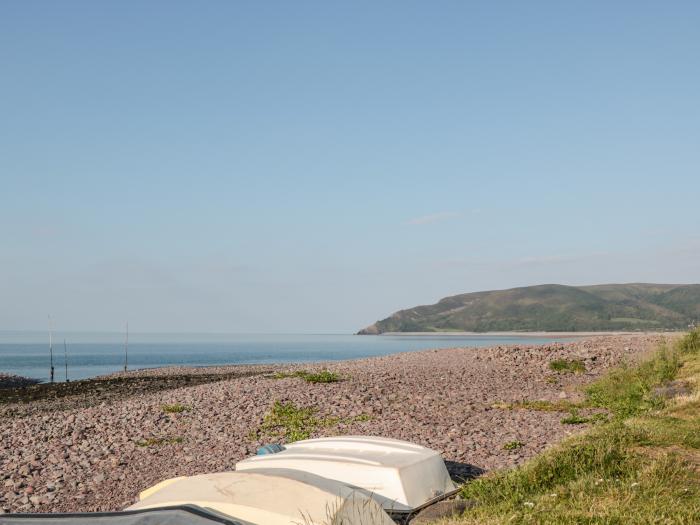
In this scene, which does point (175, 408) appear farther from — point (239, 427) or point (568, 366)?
point (568, 366)

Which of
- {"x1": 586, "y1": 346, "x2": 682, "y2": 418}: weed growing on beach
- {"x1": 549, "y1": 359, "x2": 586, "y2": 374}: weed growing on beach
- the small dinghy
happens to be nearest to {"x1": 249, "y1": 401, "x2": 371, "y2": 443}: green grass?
the small dinghy

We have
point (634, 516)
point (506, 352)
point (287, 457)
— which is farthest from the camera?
point (506, 352)

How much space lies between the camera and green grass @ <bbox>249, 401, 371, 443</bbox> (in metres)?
14.4

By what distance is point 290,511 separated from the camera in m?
6.08

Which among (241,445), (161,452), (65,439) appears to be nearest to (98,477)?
(161,452)

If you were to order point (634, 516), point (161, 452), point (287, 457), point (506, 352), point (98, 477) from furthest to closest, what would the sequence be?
1. point (506, 352)
2. point (161, 452)
3. point (98, 477)
4. point (287, 457)
5. point (634, 516)

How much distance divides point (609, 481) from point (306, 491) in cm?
347

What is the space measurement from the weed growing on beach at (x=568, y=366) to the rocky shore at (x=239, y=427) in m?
0.50

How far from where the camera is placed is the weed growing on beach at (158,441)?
14.3m

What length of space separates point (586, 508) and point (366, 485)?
8.59 feet

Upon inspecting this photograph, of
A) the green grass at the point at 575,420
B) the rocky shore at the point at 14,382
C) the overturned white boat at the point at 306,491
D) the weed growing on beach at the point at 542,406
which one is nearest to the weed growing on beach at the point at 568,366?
the weed growing on beach at the point at 542,406

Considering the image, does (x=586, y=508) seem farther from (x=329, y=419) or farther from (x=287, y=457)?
(x=329, y=419)

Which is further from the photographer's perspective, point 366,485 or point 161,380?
point 161,380

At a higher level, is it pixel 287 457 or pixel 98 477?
pixel 287 457
